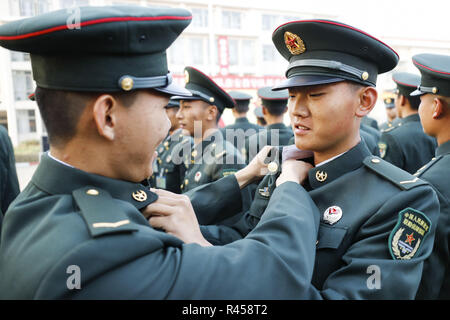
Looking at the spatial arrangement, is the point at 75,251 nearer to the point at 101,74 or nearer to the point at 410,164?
the point at 101,74

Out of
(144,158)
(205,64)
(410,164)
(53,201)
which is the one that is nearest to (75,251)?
(53,201)

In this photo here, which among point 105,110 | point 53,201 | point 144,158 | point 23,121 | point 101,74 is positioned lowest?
point 23,121

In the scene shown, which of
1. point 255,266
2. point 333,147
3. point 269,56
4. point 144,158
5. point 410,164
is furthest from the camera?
point 269,56

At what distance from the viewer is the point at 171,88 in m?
1.54

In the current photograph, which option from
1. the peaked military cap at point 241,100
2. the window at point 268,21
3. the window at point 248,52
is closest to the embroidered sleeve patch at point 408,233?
the peaked military cap at point 241,100

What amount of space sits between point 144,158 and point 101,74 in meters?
0.43

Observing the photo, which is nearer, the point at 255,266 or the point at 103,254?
the point at 103,254

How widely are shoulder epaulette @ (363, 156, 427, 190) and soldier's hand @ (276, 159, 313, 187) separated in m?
0.38

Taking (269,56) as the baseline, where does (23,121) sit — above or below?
below

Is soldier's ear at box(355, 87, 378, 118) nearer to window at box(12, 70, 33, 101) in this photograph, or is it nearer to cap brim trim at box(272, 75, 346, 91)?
cap brim trim at box(272, 75, 346, 91)

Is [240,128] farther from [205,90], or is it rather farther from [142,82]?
[142,82]

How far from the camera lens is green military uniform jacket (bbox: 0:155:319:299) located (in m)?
1.10

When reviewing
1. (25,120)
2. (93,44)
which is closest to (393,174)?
(93,44)

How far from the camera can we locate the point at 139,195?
1.57m
